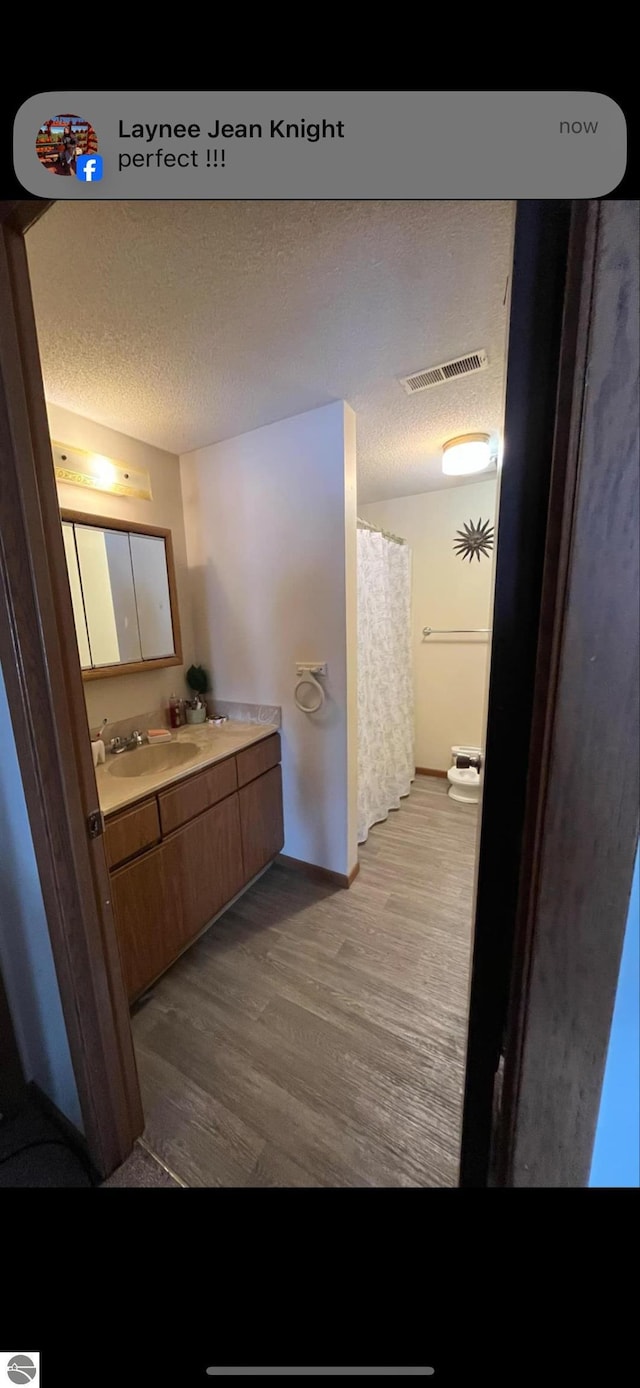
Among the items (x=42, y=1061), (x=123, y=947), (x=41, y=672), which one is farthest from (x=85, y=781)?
(x=42, y=1061)

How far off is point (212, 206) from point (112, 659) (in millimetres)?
1469

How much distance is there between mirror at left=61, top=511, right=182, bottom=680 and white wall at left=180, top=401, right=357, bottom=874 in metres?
0.25

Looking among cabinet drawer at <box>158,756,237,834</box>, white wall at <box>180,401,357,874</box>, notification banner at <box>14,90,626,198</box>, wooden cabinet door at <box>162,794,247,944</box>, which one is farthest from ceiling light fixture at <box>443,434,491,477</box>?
wooden cabinet door at <box>162,794,247,944</box>

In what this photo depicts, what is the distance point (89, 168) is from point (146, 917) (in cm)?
167

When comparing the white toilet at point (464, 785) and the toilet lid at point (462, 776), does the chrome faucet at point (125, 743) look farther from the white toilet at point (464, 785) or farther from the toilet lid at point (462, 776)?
the toilet lid at point (462, 776)

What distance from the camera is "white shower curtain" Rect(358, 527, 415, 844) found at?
7.38 ft

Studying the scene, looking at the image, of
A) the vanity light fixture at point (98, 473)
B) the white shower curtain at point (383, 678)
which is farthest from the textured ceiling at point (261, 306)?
the white shower curtain at point (383, 678)

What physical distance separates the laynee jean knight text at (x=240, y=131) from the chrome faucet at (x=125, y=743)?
169 centimetres

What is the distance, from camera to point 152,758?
1.76m

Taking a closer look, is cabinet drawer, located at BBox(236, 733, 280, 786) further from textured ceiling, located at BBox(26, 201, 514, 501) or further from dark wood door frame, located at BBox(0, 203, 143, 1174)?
textured ceiling, located at BBox(26, 201, 514, 501)

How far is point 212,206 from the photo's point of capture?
0.82 metres

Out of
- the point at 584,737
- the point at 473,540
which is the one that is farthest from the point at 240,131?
the point at 473,540
